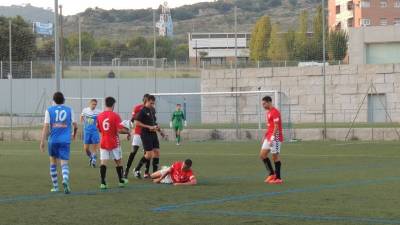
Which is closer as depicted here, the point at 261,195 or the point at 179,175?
the point at 261,195

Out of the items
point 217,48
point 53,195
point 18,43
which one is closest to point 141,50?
point 217,48

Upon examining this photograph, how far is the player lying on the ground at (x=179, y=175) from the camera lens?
17.4 m

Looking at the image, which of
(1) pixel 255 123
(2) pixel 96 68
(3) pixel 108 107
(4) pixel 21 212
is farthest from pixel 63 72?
(4) pixel 21 212

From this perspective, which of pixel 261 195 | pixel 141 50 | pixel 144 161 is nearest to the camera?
pixel 261 195

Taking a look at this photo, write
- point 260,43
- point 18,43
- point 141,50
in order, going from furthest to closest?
point 141,50
point 18,43
point 260,43

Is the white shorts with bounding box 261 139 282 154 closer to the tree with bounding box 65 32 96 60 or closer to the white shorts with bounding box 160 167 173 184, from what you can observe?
the white shorts with bounding box 160 167 173 184

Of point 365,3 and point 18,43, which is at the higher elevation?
point 365,3

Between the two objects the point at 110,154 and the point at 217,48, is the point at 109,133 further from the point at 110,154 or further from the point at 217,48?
the point at 217,48

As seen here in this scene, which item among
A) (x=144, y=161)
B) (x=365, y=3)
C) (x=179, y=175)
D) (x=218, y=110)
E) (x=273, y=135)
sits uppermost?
(x=365, y=3)

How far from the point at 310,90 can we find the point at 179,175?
112 ft

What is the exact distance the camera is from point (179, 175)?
57.3 ft

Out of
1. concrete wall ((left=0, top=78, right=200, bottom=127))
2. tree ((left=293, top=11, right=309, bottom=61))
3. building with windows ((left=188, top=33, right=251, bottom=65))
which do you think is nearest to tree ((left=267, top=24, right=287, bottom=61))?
tree ((left=293, top=11, right=309, bottom=61))

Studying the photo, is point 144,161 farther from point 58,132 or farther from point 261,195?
point 261,195

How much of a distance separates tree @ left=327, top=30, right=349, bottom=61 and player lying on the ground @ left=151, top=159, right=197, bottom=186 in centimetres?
3140
